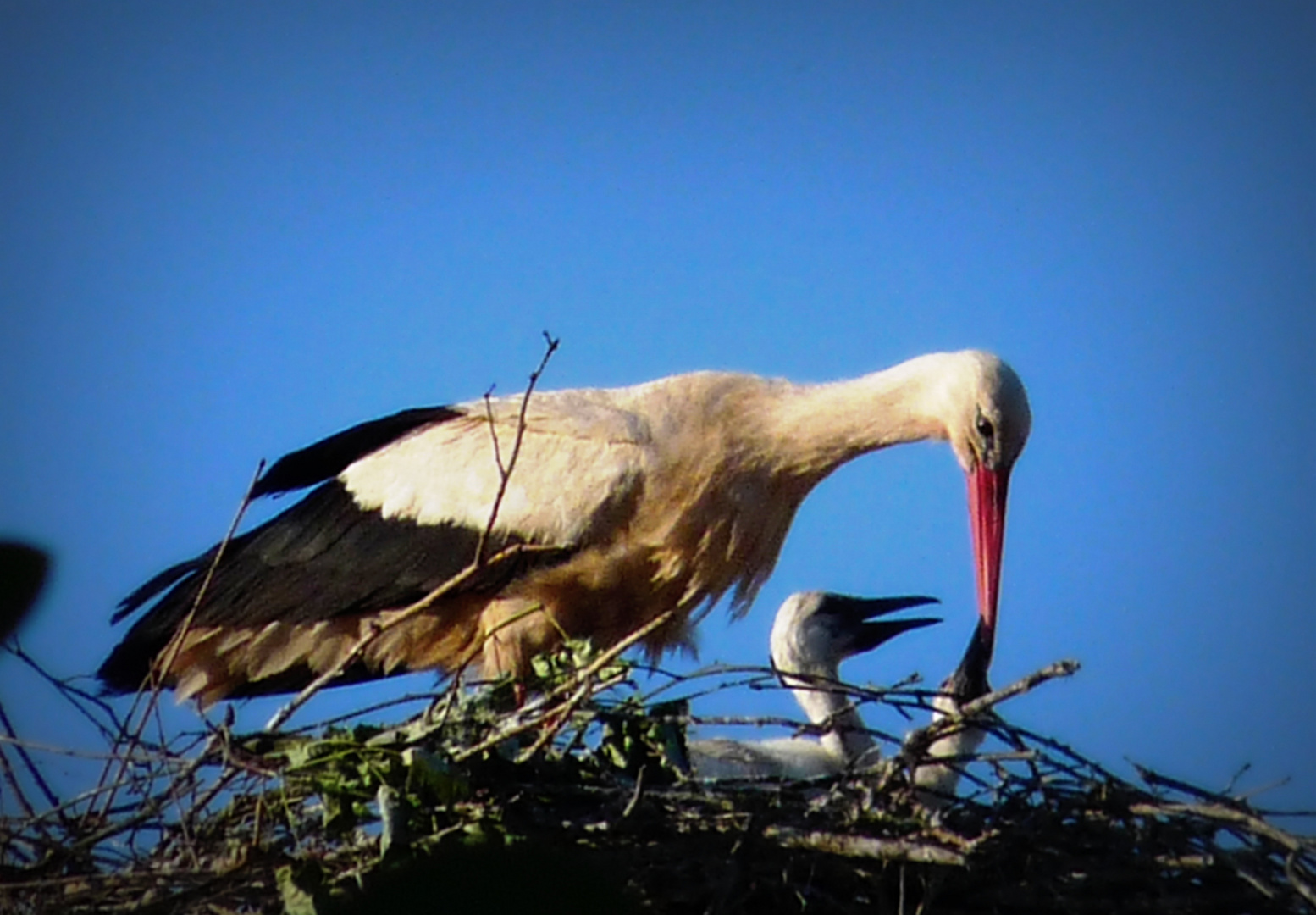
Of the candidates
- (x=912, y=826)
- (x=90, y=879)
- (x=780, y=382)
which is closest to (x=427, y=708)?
(x=90, y=879)

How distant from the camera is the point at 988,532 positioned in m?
4.25

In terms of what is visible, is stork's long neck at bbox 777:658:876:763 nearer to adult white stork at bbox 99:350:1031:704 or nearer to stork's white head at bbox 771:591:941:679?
stork's white head at bbox 771:591:941:679

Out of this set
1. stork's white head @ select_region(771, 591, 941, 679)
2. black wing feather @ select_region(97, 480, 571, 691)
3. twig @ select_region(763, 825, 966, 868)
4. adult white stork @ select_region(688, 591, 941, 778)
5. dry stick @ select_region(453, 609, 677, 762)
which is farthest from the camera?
stork's white head @ select_region(771, 591, 941, 679)

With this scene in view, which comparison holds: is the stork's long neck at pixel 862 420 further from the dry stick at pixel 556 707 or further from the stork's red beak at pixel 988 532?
the dry stick at pixel 556 707

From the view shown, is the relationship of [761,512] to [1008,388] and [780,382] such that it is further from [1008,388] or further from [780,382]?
[1008,388]

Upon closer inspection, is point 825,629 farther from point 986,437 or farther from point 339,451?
point 339,451

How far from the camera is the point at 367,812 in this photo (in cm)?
283

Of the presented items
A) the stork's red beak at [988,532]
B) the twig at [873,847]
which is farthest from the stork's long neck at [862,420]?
the twig at [873,847]

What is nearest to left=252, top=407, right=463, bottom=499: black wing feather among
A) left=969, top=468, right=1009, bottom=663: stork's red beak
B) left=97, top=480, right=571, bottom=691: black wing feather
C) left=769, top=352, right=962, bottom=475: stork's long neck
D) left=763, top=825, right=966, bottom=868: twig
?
left=97, top=480, right=571, bottom=691: black wing feather

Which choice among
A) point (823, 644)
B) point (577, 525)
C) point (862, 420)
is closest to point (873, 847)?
point (577, 525)

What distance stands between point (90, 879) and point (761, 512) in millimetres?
2124

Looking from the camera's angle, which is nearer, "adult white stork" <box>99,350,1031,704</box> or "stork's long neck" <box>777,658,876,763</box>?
"stork's long neck" <box>777,658,876,763</box>

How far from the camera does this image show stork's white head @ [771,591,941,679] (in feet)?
16.0

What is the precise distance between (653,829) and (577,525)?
143 cm
